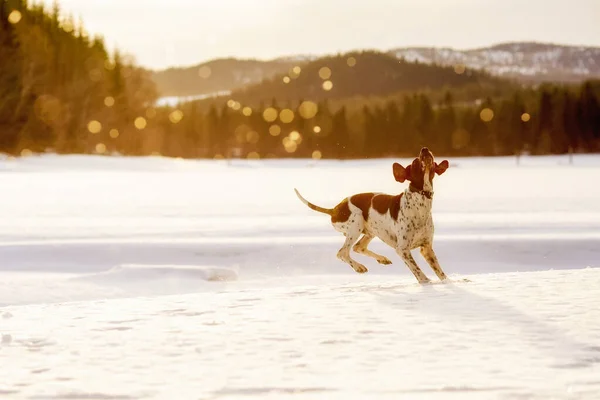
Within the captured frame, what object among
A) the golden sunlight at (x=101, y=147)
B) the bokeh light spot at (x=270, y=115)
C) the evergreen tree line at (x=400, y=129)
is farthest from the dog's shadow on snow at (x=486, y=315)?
the bokeh light spot at (x=270, y=115)

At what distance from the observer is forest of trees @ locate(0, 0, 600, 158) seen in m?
51.6

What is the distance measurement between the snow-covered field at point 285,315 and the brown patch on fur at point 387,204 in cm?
70

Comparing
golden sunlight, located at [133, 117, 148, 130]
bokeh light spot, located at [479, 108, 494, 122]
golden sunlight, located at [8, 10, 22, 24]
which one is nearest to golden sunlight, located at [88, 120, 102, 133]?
golden sunlight, located at [133, 117, 148, 130]

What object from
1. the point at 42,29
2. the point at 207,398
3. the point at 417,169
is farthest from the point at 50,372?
the point at 42,29

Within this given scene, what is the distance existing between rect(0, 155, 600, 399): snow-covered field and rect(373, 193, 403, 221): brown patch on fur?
2.29ft

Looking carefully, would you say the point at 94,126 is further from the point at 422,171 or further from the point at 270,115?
the point at 422,171

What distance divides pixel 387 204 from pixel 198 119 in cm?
11298

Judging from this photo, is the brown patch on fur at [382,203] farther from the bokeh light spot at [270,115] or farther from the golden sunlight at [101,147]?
the bokeh light spot at [270,115]

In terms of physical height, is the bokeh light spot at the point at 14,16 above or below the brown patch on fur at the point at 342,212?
above

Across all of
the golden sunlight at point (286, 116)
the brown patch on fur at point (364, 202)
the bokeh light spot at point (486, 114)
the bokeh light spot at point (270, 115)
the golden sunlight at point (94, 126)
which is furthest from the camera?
the bokeh light spot at point (270, 115)

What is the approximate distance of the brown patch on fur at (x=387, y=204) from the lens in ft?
23.6

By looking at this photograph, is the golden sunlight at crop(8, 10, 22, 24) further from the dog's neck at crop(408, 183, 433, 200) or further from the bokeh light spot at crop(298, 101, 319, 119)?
the bokeh light spot at crop(298, 101, 319, 119)

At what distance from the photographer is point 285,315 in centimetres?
579

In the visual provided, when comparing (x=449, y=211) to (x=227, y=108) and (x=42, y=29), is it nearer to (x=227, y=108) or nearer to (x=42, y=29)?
(x=42, y=29)
